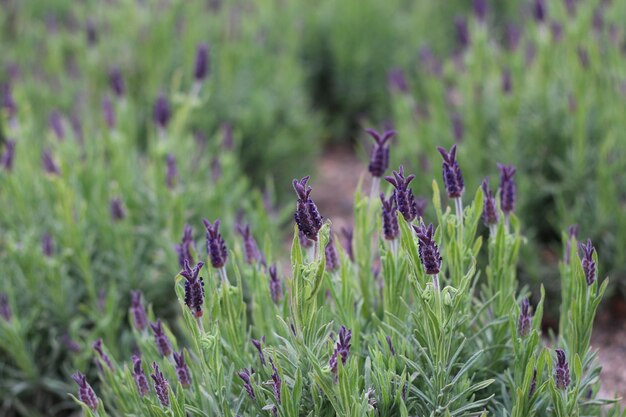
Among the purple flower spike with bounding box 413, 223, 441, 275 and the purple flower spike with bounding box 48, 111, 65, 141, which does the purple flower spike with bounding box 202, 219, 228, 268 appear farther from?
the purple flower spike with bounding box 48, 111, 65, 141

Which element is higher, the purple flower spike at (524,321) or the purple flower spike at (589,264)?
the purple flower spike at (589,264)

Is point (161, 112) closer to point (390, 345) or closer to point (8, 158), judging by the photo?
point (8, 158)

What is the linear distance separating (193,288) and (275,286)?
44cm

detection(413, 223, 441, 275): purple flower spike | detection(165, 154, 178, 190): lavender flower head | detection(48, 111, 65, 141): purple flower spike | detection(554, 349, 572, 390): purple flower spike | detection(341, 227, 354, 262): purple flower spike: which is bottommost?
detection(554, 349, 572, 390): purple flower spike

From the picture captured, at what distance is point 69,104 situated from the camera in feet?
13.7

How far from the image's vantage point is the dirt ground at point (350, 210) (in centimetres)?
263

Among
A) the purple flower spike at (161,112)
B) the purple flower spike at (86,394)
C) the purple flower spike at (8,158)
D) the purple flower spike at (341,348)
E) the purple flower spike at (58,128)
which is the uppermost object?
the purple flower spike at (58,128)

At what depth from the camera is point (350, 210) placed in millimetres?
4309

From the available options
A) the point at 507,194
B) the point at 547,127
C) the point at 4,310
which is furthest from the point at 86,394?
the point at 547,127

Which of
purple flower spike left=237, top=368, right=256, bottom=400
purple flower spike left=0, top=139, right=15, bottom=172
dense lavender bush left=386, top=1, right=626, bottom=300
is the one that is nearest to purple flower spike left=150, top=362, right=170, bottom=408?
purple flower spike left=237, top=368, right=256, bottom=400

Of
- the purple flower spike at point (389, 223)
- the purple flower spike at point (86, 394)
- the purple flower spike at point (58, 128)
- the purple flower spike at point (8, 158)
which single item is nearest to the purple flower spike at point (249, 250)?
the purple flower spike at point (389, 223)

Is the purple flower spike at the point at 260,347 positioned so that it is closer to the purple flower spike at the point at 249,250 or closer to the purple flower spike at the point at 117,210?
the purple flower spike at the point at 249,250

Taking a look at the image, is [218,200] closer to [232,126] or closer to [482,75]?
[232,126]

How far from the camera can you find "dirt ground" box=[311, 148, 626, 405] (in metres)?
2.63
